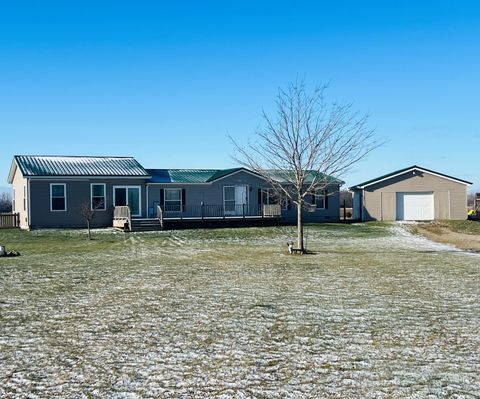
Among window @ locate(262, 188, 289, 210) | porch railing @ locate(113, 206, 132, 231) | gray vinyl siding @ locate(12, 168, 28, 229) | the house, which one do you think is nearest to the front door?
the house

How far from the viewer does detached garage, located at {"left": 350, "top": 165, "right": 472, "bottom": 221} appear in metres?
38.5

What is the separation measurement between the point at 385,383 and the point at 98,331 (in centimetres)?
434

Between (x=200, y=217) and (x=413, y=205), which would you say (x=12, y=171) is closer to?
(x=200, y=217)

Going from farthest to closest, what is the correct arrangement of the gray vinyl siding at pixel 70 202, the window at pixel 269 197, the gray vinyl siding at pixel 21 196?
1. the window at pixel 269 197
2. the gray vinyl siding at pixel 21 196
3. the gray vinyl siding at pixel 70 202

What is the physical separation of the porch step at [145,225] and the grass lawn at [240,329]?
13.2 meters

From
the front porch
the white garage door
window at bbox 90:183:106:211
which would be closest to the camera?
the front porch

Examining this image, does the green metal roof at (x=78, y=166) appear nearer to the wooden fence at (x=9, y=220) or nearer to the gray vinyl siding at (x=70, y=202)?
the gray vinyl siding at (x=70, y=202)

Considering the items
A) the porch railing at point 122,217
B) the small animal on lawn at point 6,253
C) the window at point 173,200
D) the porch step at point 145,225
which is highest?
the window at point 173,200

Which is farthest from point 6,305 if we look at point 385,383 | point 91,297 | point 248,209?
point 248,209

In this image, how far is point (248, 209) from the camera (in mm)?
35000

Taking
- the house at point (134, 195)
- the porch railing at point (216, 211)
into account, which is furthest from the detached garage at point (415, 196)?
the porch railing at point (216, 211)

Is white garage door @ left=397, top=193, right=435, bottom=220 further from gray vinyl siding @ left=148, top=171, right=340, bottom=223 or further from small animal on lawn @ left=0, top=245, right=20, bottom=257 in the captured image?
small animal on lawn @ left=0, top=245, right=20, bottom=257

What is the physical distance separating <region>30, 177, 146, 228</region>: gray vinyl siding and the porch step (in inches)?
105

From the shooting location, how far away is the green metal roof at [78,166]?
31339 millimetres
